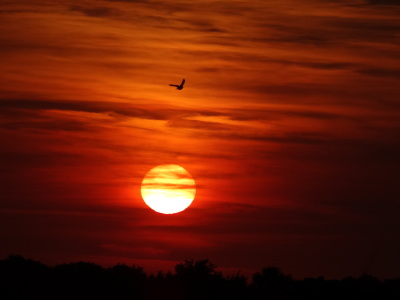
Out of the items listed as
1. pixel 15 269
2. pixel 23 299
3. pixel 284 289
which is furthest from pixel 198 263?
pixel 23 299

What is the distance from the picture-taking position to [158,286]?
9731cm

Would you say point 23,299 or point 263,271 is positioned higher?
point 263,271

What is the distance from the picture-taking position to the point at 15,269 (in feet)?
357

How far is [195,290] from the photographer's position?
Answer: 96188 mm

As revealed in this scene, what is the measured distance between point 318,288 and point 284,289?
128 inches

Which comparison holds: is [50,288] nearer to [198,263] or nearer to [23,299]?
[23,299]

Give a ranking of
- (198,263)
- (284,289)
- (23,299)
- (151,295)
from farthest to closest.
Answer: (198,263), (284,289), (151,295), (23,299)

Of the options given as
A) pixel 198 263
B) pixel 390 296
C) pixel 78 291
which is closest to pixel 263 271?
pixel 198 263

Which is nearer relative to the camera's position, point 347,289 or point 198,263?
point 347,289

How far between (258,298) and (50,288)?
1708 centimetres

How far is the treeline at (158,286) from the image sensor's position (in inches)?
3590

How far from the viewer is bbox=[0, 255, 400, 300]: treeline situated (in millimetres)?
91188

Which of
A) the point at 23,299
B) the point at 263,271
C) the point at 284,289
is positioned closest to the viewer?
the point at 23,299

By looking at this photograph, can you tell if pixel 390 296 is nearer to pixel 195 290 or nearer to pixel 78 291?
pixel 195 290
